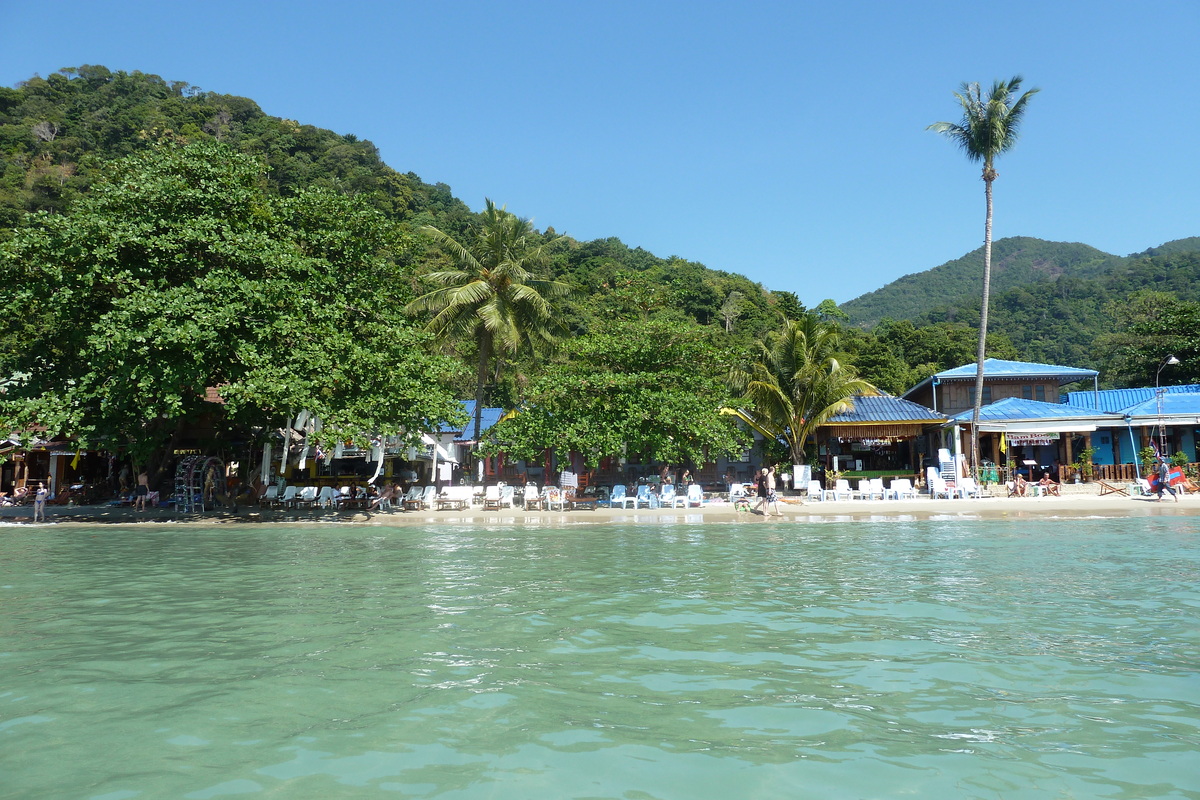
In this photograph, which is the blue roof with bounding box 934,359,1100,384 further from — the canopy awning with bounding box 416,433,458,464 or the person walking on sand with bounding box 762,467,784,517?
the canopy awning with bounding box 416,433,458,464

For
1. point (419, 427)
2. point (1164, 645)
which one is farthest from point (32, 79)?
point (1164, 645)

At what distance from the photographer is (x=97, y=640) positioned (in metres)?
7.43

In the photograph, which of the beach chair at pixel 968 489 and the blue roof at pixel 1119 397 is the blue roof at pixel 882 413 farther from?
the blue roof at pixel 1119 397

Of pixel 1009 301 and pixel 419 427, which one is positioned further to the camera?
pixel 1009 301

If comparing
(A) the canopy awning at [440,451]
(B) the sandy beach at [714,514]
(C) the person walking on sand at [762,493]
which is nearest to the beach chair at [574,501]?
(B) the sandy beach at [714,514]

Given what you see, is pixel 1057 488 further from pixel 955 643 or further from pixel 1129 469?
pixel 955 643

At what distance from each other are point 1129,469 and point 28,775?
32119mm

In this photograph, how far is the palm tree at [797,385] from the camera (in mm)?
26578

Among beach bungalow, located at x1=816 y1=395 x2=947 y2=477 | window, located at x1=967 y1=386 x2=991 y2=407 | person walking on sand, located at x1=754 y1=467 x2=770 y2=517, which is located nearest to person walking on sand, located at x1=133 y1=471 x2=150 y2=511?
person walking on sand, located at x1=754 y1=467 x2=770 y2=517

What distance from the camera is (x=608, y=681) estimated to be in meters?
6.00

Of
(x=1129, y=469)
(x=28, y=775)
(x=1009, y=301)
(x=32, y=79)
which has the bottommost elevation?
(x=28, y=775)

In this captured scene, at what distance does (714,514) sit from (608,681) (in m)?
14.9

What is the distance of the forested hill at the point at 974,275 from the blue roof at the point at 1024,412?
81254 mm

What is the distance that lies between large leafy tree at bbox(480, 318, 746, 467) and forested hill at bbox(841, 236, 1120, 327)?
9023 cm
